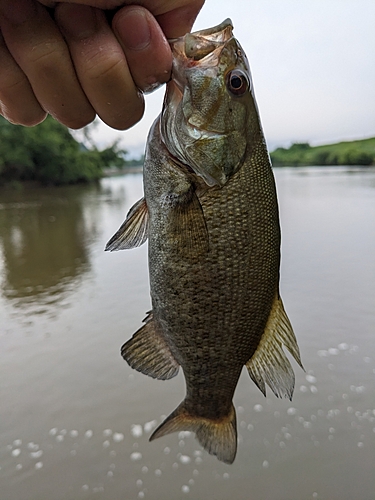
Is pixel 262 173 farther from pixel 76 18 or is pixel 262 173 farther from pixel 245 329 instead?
pixel 76 18

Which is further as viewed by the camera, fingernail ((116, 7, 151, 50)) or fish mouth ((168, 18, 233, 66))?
fish mouth ((168, 18, 233, 66))

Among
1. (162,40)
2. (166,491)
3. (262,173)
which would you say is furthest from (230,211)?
(166,491)

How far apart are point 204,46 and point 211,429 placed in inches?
65.4

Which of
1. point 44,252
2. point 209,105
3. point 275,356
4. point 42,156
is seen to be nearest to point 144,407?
point 275,356

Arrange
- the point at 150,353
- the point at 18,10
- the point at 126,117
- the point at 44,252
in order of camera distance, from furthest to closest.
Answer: the point at 44,252 < the point at 150,353 < the point at 126,117 < the point at 18,10

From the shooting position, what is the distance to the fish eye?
1.70m

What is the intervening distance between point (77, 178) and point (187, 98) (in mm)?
46286

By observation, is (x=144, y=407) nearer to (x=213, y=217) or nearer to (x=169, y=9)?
(x=213, y=217)

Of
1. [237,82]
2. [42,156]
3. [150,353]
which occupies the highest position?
[237,82]

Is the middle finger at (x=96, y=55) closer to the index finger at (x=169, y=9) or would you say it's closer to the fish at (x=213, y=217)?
the index finger at (x=169, y=9)

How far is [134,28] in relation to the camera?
60.5 inches

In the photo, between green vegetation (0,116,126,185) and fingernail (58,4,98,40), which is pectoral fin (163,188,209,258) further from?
green vegetation (0,116,126,185)

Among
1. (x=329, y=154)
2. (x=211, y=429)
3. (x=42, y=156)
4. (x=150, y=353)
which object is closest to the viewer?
(x=150, y=353)

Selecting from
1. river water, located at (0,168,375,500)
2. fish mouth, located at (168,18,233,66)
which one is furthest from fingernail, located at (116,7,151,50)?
river water, located at (0,168,375,500)
